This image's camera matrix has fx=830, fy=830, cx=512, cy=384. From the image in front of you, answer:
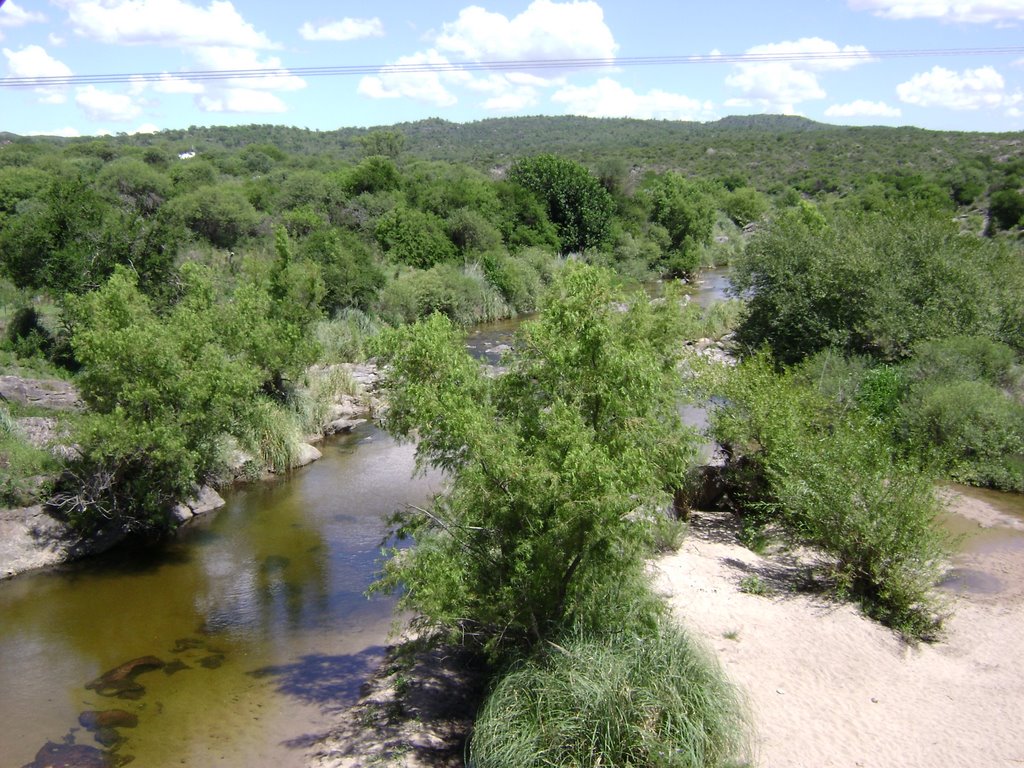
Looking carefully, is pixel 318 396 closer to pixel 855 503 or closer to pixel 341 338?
pixel 341 338

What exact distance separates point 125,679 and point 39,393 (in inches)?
453

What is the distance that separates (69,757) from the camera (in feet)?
36.2

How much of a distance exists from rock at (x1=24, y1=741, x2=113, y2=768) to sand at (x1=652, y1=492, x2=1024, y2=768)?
832 cm

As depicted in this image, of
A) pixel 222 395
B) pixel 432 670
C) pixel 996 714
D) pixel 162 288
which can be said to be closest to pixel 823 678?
pixel 996 714

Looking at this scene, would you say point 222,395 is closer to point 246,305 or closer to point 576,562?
point 246,305

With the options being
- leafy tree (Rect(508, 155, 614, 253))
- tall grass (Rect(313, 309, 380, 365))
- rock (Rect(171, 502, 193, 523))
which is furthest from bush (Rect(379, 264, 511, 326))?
rock (Rect(171, 502, 193, 523))

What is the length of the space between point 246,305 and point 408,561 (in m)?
13.5

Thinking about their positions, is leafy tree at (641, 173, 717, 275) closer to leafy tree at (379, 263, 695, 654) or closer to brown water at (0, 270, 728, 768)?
brown water at (0, 270, 728, 768)

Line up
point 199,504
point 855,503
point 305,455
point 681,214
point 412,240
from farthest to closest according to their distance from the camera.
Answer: point 681,214 → point 412,240 → point 305,455 → point 199,504 → point 855,503

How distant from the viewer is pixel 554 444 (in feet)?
28.9

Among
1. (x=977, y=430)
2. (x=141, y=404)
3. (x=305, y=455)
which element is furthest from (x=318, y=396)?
(x=977, y=430)

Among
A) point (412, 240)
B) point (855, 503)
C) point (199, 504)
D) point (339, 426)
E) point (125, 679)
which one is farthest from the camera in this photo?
point (412, 240)

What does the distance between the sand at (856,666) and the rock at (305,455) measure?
11.3 metres

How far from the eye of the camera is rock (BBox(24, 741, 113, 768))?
35.7ft
